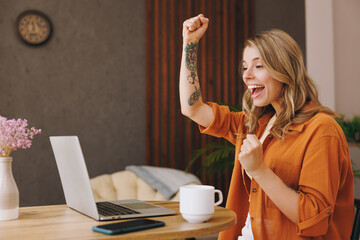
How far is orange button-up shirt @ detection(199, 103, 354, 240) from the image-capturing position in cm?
123

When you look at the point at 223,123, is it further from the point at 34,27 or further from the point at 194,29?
the point at 34,27

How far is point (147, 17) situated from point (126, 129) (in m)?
1.10

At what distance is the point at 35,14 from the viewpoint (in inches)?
131

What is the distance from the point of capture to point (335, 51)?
132 inches

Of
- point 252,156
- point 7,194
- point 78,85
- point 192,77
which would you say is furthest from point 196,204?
point 78,85

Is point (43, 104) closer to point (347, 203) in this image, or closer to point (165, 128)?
point (165, 128)

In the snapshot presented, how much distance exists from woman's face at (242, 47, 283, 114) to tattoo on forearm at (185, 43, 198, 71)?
22 centimetres

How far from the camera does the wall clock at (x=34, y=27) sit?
3.30 metres

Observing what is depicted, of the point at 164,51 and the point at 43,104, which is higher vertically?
the point at 164,51

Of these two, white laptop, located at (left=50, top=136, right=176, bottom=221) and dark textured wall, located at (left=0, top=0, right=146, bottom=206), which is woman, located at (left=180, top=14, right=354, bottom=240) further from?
dark textured wall, located at (left=0, top=0, right=146, bottom=206)

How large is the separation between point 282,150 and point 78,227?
2.48 feet

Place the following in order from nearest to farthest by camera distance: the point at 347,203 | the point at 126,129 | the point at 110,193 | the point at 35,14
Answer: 1. the point at 347,203
2. the point at 110,193
3. the point at 35,14
4. the point at 126,129

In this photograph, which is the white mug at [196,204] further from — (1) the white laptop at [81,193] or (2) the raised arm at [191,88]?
(2) the raised arm at [191,88]

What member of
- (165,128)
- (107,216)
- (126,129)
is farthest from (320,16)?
(107,216)
